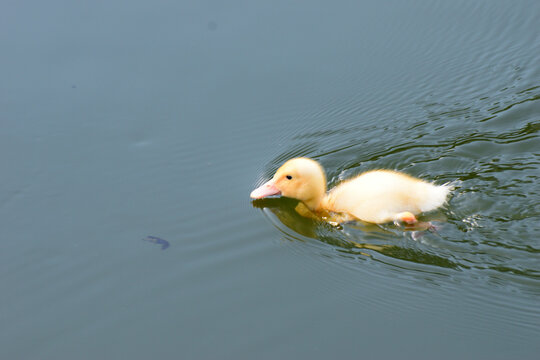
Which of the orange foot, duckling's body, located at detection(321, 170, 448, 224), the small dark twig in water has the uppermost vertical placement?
duckling's body, located at detection(321, 170, 448, 224)

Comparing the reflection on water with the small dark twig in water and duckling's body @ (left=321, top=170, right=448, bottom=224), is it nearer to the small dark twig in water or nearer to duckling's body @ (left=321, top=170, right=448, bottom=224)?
duckling's body @ (left=321, top=170, right=448, bottom=224)

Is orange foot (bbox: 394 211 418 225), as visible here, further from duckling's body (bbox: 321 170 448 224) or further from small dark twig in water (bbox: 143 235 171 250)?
small dark twig in water (bbox: 143 235 171 250)

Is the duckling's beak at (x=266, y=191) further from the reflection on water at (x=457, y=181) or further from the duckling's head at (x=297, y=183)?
the reflection on water at (x=457, y=181)

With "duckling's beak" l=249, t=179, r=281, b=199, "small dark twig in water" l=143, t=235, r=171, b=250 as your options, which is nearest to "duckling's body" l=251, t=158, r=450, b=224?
"duckling's beak" l=249, t=179, r=281, b=199

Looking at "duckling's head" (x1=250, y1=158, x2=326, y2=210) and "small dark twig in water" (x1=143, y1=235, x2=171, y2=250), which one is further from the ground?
"duckling's head" (x1=250, y1=158, x2=326, y2=210)

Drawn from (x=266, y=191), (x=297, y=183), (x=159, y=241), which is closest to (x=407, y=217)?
(x=297, y=183)

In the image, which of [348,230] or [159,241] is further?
[348,230]

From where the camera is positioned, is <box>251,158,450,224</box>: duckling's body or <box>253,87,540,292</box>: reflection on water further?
<box>251,158,450,224</box>: duckling's body

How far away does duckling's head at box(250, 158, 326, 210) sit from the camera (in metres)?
4.90

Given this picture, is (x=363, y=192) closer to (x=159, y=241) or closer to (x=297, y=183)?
(x=297, y=183)

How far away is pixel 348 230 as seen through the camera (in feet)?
15.7

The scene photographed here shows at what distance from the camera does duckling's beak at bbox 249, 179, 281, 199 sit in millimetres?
4902

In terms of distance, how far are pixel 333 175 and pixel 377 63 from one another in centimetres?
148

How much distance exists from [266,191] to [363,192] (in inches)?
28.4
